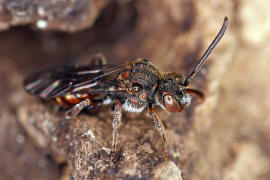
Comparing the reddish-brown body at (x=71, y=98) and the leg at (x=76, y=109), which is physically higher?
the reddish-brown body at (x=71, y=98)

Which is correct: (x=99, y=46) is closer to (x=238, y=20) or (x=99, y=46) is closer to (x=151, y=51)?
(x=151, y=51)

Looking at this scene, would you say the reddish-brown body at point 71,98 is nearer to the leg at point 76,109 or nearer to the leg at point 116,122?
the leg at point 76,109

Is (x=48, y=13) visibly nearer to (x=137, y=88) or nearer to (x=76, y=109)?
(x=76, y=109)

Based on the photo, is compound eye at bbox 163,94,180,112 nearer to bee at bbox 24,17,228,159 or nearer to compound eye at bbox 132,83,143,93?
bee at bbox 24,17,228,159

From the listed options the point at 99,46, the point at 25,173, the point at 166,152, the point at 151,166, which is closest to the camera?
the point at 151,166

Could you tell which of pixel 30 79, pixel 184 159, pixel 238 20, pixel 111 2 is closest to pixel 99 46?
pixel 111 2

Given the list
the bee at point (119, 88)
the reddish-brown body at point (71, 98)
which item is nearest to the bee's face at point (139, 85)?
the bee at point (119, 88)

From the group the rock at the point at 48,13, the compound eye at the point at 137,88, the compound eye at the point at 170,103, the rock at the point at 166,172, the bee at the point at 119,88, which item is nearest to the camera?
the rock at the point at 166,172
